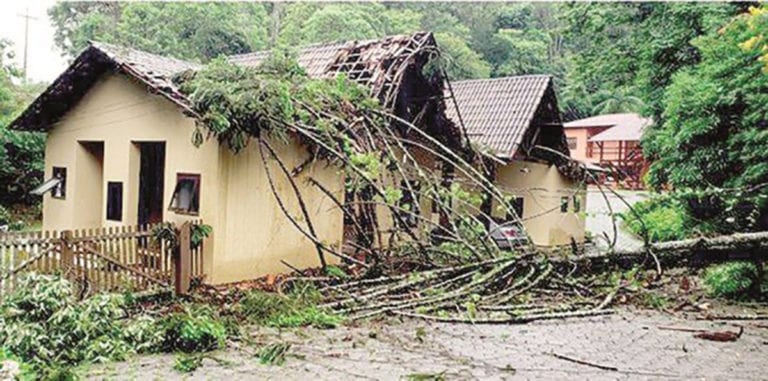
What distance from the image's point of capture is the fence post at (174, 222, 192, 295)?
30.7 feet

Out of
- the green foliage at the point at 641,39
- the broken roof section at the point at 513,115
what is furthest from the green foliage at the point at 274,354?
the green foliage at the point at 641,39

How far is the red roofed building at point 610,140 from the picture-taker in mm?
37594

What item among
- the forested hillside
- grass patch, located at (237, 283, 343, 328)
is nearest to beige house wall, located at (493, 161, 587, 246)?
the forested hillside

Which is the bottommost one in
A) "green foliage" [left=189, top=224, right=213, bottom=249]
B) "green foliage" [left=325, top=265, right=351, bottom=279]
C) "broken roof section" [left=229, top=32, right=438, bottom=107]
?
"green foliage" [left=325, top=265, right=351, bottom=279]

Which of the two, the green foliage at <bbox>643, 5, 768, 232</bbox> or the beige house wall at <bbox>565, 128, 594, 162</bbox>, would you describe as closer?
the green foliage at <bbox>643, 5, 768, 232</bbox>

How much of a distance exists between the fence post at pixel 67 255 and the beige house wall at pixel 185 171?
7.32ft

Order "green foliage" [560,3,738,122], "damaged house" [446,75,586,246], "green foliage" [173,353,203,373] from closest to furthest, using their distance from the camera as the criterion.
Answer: "green foliage" [173,353,203,373], "green foliage" [560,3,738,122], "damaged house" [446,75,586,246]

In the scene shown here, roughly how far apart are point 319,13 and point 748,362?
36.3m

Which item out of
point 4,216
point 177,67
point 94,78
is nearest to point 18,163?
point 4,216

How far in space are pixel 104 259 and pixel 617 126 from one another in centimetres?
3879

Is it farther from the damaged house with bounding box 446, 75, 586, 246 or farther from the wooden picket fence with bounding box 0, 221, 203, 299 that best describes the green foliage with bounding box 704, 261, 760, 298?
the wooden picket fence with bounding box 0, 221, 203, 299

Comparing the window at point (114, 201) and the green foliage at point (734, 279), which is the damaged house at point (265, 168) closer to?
the window at point (114, 201)

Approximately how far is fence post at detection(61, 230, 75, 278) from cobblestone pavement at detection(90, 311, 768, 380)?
2.67m

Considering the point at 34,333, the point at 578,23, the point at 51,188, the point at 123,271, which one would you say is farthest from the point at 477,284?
the point at 578,23
